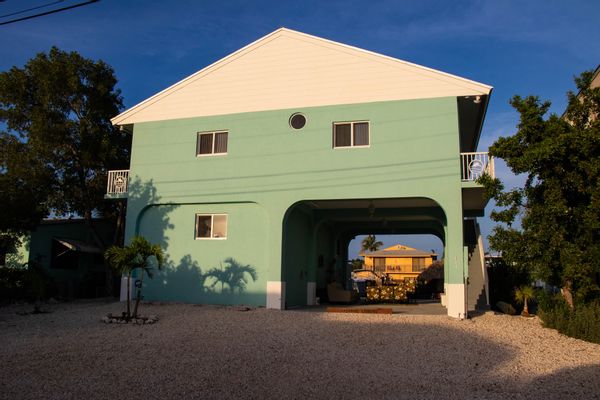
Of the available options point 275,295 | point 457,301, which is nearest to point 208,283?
point 275,295

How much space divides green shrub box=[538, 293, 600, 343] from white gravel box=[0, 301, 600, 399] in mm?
307

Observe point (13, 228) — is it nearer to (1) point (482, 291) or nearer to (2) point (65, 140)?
(2) point (65, 140)

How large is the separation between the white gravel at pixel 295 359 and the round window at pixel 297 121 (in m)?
6.06

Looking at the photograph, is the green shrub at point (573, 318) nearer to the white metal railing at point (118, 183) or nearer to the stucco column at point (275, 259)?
the stucco column at point (275, 259)

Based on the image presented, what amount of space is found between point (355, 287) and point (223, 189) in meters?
13.9

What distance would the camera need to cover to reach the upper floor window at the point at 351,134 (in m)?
15.3

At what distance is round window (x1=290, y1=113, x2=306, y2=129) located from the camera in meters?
15.8

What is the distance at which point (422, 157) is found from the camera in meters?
14.5

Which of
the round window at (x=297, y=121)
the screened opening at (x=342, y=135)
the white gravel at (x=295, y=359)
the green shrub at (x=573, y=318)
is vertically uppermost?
the round window at (x=297, y=121)

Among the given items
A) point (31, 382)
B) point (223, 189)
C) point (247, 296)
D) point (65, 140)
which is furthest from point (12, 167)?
point (31, 382)

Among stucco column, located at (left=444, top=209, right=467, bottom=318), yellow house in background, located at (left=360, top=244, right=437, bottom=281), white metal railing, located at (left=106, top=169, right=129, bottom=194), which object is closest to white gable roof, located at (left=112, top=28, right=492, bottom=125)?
white metal railing, located at (left=106, top=169, right=129, bottom=194)

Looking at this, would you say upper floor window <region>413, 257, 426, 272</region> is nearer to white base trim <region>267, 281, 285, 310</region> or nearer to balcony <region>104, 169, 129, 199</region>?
white base trim <region>267, 281, 285, 310</region>

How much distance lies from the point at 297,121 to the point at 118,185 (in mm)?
6906

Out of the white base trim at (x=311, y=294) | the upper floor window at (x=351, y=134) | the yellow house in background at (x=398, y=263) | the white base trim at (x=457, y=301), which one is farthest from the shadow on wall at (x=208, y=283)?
the yellow house in background at (x=398, y=263)
